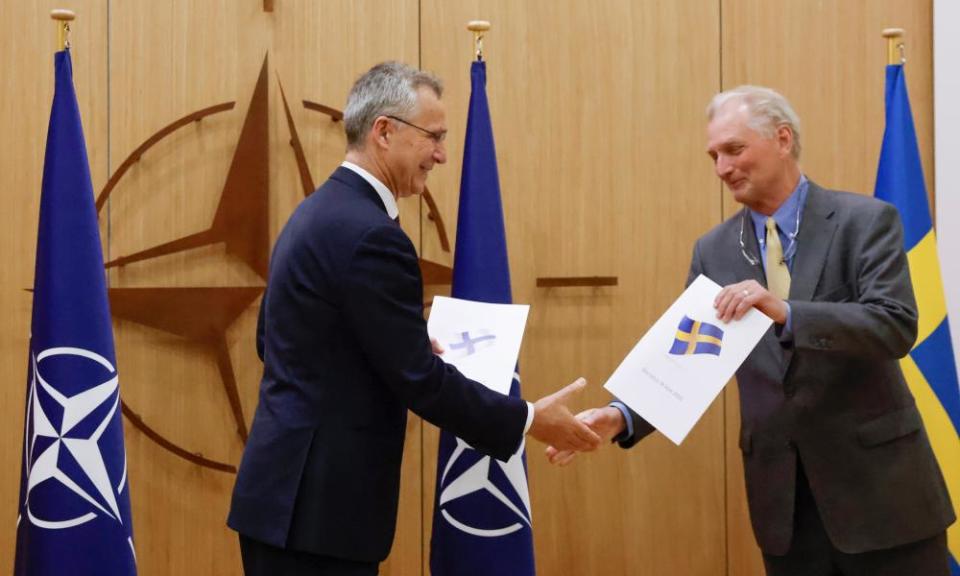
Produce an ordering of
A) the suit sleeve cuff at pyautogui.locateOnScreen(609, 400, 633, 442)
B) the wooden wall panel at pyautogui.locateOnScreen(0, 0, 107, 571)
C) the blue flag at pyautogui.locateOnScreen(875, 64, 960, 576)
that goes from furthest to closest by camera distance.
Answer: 1. the wooden wall panel at pyautogui.locateOnScreen(0, 0, 107, 571)
2. the blue flag at pyautogui.locateOnScreen(875, 64, 960, 576)
3. the suit sleeve cuff at pyautogui.locateOnScreen(609, 400, 633, 442)

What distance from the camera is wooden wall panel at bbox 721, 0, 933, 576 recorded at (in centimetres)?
412

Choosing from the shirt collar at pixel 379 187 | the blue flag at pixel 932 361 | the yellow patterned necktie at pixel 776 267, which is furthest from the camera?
the blue flag at pixel 932 361

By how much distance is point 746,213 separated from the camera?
264 cm

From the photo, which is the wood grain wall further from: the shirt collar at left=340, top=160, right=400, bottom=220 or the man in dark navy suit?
the man in dark navy suit

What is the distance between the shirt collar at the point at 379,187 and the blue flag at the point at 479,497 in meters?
1.07

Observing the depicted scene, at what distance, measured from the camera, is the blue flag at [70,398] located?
3035 mm

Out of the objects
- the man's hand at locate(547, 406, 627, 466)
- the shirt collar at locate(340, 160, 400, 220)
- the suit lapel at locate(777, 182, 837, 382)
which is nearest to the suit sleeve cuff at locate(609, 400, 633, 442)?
the man's hand at locate(547, 406, 627, 466)

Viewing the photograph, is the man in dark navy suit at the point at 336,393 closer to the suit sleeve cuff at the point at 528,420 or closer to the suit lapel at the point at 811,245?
the suit sleeve cuff at the point at 528,420

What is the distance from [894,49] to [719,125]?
1.45 m

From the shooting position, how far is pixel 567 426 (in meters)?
2.51

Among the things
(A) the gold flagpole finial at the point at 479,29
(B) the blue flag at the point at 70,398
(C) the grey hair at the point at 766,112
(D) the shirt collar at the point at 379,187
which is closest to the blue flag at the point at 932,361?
(C) the grey hair at the point at 766,112

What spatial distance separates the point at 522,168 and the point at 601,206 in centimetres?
36

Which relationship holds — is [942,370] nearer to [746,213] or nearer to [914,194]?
[914,194]

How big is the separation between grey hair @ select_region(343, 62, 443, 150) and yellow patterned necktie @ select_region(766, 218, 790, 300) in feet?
3.14
